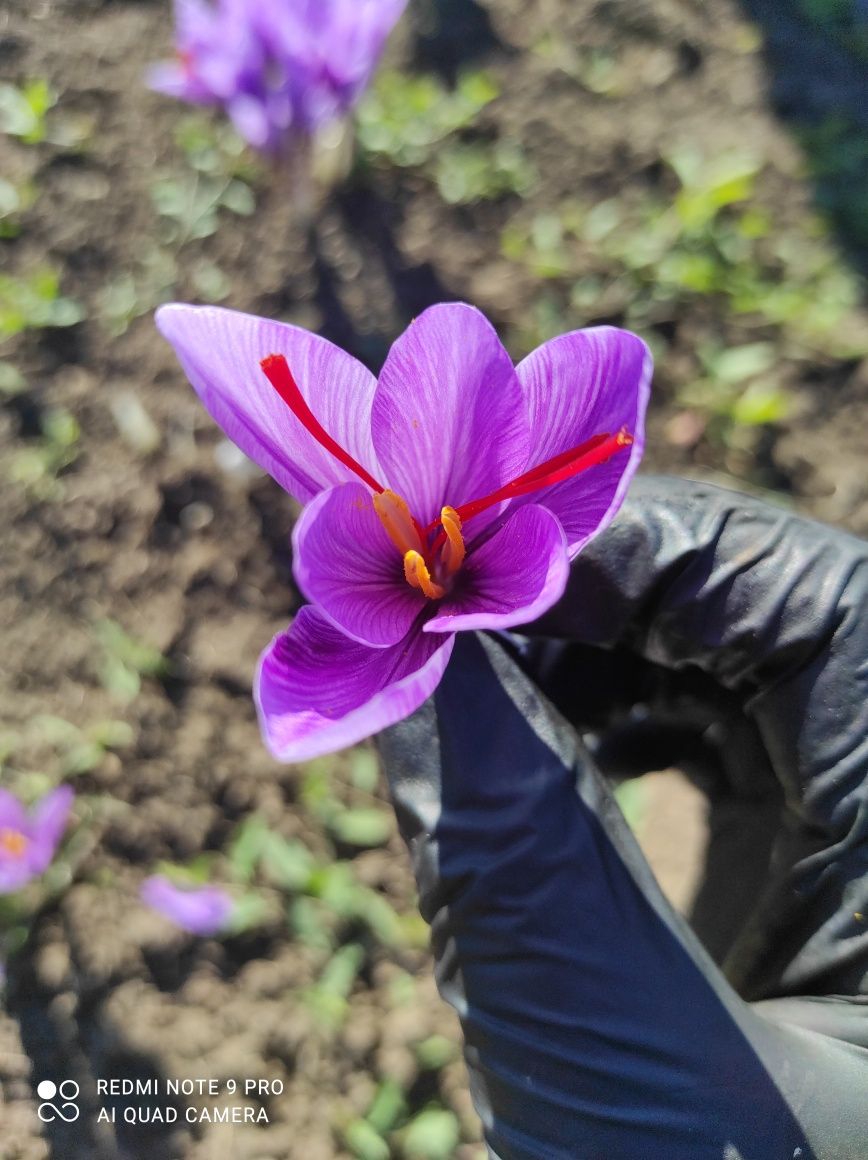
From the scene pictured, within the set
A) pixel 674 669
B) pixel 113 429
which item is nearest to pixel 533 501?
pixel 674 669

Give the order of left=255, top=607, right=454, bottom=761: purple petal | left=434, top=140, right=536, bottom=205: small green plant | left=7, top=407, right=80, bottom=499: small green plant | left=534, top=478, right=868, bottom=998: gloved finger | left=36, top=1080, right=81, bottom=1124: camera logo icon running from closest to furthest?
left=255, top=607, right=454, bottom=761: purple petal → left=534, top=478, right=868, bottom=998: gloved finger → left=36, top=1080, right=81, bottom=1124: camera logo icon → left=7, top=407, right=80, bottom=499: small green plant → left=434, top=140, right=536, bottom=205: small green plant

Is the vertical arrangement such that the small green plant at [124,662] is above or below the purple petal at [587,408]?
below

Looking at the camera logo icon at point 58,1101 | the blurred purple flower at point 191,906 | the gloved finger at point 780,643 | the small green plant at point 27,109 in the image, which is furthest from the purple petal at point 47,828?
the small green plant at point 27,109

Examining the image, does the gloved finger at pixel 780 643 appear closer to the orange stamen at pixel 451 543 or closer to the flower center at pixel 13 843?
the orange stamen at pixel 451 543

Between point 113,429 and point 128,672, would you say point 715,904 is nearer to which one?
point 128,672

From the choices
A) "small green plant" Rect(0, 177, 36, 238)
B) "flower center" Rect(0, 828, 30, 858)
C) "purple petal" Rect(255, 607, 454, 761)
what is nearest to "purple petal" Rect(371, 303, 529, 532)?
"purple petal" Rect(255, 607, 454, 761)

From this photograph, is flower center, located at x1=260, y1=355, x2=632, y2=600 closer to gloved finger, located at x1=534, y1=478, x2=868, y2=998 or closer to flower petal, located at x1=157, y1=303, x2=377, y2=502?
flower petal, located at x1=157, y1=303, x2=377, y2=502
